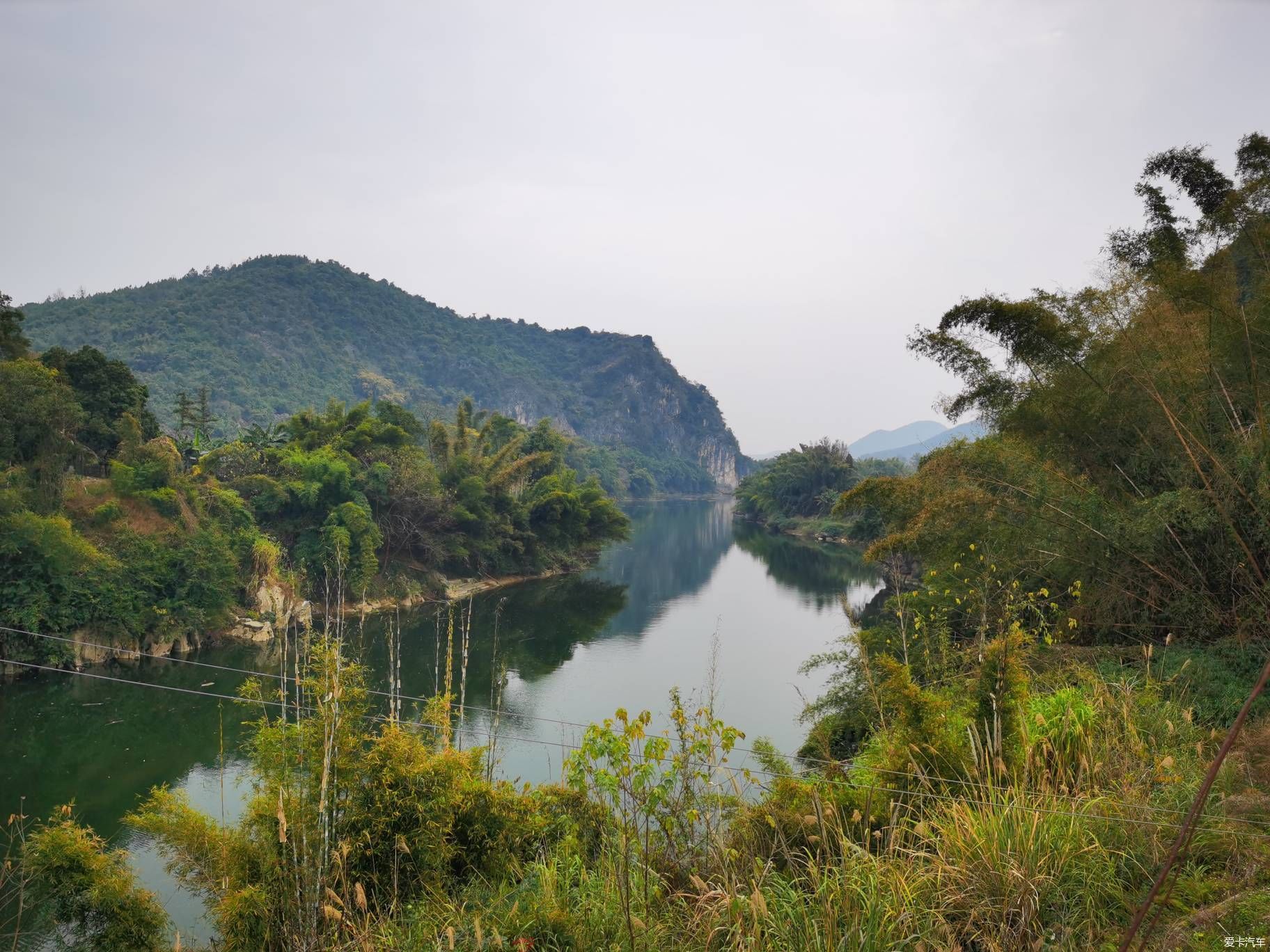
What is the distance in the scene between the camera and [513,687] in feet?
41.7

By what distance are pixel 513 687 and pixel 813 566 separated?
16130mm

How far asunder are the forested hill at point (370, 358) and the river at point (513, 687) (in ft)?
101

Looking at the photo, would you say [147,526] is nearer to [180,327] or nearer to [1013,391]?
[1013,391]

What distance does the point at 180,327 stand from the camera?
53281 millimetres

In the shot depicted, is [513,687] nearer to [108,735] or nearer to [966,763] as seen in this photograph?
[108,735]

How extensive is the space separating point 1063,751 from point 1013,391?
20.7 ft

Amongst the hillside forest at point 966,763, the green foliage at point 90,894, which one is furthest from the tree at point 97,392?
the green foliage at point 90,894

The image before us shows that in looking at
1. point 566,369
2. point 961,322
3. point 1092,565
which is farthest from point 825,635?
point 566,369

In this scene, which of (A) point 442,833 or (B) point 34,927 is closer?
(A) point 442,833

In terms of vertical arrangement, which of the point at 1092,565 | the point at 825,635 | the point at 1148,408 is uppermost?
the point at 1148,408

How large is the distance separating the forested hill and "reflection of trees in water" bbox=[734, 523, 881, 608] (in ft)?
95.2

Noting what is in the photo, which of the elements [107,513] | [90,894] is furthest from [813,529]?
[90,894]

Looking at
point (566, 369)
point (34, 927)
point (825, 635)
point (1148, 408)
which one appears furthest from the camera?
point (566, 369)

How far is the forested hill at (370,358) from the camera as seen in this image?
163 ft
